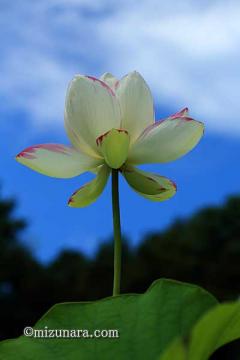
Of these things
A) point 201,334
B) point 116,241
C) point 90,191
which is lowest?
point 201,334

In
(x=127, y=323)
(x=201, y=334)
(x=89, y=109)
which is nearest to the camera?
(x=201, y=334)

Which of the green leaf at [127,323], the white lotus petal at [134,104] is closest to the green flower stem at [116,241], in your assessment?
the green leaf at [127,323]

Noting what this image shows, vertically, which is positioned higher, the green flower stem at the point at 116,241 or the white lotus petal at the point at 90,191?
the white lotus petal at the point at 90,191

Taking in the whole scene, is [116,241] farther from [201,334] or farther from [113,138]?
[201,334]

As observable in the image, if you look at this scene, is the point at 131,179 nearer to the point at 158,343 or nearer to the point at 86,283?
the point at 158,343

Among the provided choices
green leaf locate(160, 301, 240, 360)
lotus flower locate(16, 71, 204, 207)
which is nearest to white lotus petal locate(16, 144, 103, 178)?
lotus flower locate(16, 71, 204, 207)

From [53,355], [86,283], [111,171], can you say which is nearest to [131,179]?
[111,171]

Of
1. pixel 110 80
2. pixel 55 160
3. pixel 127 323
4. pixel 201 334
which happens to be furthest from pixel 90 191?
pixel 201 334

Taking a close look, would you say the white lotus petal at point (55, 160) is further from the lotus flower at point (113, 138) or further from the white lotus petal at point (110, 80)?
the white lotus petal at point (110, 80)

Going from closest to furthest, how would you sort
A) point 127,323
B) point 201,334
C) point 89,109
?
1. point 201,334
2. point 127,323
3. point 89,109
